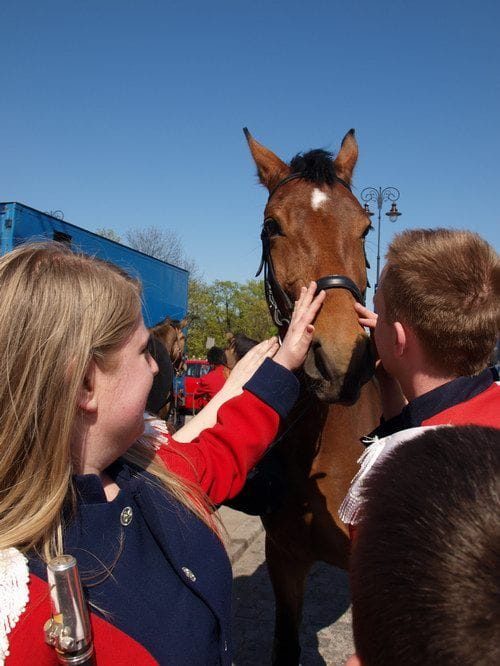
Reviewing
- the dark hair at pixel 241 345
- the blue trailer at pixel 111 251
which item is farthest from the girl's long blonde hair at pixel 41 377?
the dark hair at pixel 241 345

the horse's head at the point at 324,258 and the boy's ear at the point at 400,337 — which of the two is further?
→ the horse's head at the point at 324,258

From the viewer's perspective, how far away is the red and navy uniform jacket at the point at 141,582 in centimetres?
100

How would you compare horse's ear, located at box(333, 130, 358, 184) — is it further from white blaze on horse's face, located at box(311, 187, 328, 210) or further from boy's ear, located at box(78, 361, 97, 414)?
boy's ear, located at box(78, 361, 97, 414)

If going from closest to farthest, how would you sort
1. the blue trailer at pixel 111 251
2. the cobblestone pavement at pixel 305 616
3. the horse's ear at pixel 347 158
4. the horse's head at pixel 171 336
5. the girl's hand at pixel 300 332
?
the girl's hand at pixel 300 332 < the horse's ear at pixel 347 158 < the cobblestone pavement at pixel 305 616 < the blue trailer at pixel 111 251 < the horse's head at pixel 171 336

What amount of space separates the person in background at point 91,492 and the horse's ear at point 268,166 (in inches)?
87.1

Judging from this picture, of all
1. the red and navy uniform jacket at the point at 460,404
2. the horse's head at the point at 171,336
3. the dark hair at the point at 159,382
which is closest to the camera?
the red and navy uniform jacket at the point at 460,404

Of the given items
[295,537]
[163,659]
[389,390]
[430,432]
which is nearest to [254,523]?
[295,537]

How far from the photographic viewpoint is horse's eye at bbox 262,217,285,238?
2840 millimetres

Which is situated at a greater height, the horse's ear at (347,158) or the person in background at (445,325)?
the horse's ear at (347,158)

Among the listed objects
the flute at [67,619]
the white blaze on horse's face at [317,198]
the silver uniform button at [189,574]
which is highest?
the white blaze on horse's face at [317,198]

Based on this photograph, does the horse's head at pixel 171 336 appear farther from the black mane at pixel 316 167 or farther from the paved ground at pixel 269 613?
the black mane at pixel 316 167

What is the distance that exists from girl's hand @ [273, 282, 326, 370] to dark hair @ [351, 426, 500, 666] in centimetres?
125

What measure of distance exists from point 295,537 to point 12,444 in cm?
215

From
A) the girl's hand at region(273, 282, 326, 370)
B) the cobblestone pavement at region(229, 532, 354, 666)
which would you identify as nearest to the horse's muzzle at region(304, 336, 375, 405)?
the girl's hand at region(273, 282, 326, 370)
